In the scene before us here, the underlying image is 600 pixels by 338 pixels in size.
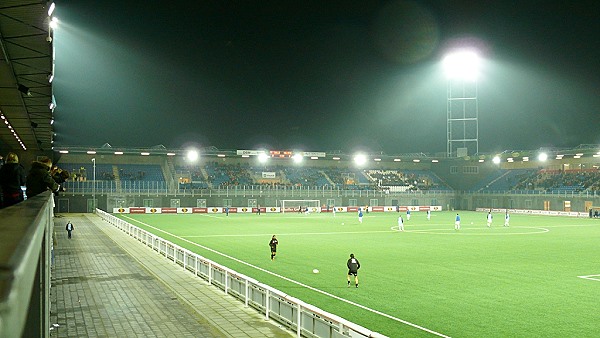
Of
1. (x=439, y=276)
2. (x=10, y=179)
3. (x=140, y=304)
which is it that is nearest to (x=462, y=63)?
(x=439, y=276)

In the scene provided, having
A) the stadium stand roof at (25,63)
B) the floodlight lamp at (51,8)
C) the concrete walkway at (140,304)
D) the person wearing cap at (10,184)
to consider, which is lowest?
the concrete walkway at (140,304)

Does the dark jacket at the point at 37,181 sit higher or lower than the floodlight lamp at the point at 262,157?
lower

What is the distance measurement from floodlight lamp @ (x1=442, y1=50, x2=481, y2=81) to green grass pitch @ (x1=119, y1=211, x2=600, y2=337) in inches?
1553

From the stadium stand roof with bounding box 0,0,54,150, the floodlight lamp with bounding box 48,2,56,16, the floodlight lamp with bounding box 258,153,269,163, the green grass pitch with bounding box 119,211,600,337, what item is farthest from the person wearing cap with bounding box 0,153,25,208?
the floodlight lamp with bounding box 258,153,269,163

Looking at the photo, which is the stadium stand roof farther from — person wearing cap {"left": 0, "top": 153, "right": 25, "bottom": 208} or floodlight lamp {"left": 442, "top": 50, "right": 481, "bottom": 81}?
floodlight lamp {"left": 442, "top": 50, "right": 481, "bottom": 81}

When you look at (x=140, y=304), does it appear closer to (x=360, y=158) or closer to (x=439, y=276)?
(x=439, y=276)

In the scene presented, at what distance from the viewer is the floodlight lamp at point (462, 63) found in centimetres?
8000

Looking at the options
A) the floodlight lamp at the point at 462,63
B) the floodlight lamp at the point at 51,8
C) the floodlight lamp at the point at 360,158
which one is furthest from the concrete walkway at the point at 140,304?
the floodlight lamp at the point at 360,158

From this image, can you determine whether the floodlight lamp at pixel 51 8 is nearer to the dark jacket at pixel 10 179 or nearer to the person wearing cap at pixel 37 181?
the person wearing cap at pixel 37 181

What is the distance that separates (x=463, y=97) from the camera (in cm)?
8700

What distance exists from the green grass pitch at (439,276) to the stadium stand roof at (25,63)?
10.8 m

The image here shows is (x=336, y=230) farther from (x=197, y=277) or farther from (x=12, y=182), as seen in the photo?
(x=12, y=182)

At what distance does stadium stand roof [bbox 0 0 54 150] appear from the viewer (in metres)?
12.2

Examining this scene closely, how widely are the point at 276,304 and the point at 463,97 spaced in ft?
252
